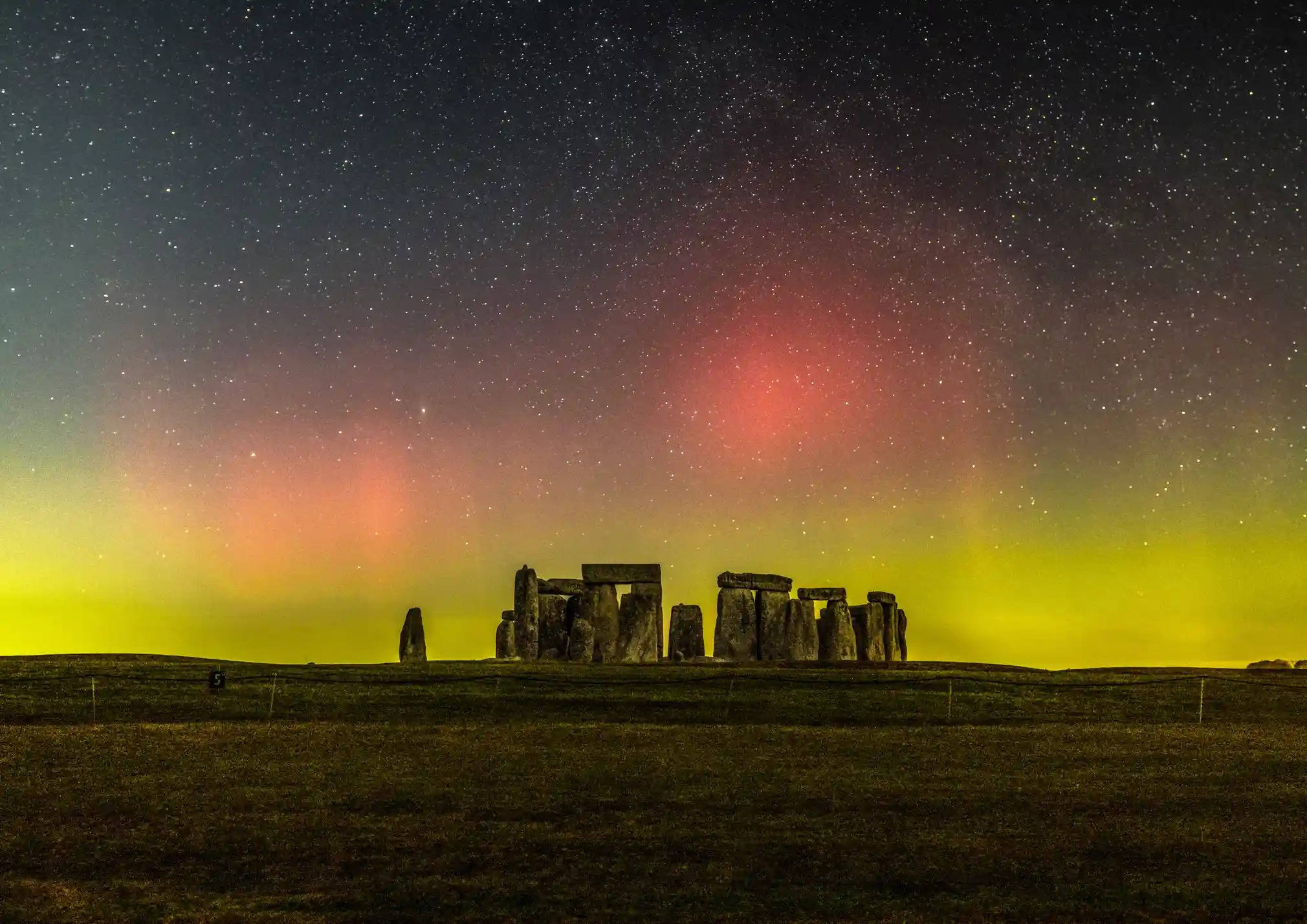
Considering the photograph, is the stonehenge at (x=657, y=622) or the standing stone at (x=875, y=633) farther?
the standing stone at (x=875, y=633)

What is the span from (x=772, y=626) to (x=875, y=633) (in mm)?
4021

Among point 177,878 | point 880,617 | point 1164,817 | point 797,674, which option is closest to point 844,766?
point 1164,817

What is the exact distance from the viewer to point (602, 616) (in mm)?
30719

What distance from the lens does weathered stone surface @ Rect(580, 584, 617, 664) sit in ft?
99.7

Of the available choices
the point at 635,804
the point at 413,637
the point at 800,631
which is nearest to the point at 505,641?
the point at 413,637

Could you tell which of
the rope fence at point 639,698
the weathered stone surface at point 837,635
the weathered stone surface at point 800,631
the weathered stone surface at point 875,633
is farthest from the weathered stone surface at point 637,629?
the weathered stone surface at point 875,633

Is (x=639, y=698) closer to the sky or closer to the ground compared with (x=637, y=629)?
closer to the ground

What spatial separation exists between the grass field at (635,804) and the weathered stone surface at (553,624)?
9.24 metres

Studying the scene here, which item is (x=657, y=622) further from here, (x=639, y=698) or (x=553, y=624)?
(x=639, y=698)

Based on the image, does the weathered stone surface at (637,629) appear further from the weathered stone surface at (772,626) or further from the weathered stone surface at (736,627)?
the weathered stone surface at (772,626)

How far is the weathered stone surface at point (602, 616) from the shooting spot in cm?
3039

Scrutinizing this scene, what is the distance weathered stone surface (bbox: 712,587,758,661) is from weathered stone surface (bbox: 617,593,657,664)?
2.05 metres

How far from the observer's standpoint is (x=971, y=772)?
13914 millimetres

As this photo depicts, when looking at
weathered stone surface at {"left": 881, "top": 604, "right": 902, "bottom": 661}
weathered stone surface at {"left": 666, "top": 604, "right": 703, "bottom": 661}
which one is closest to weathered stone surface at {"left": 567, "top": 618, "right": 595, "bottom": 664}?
weathered stone surface at {"left": 666, "top": 604, "right": 703, "bottom": 661}
